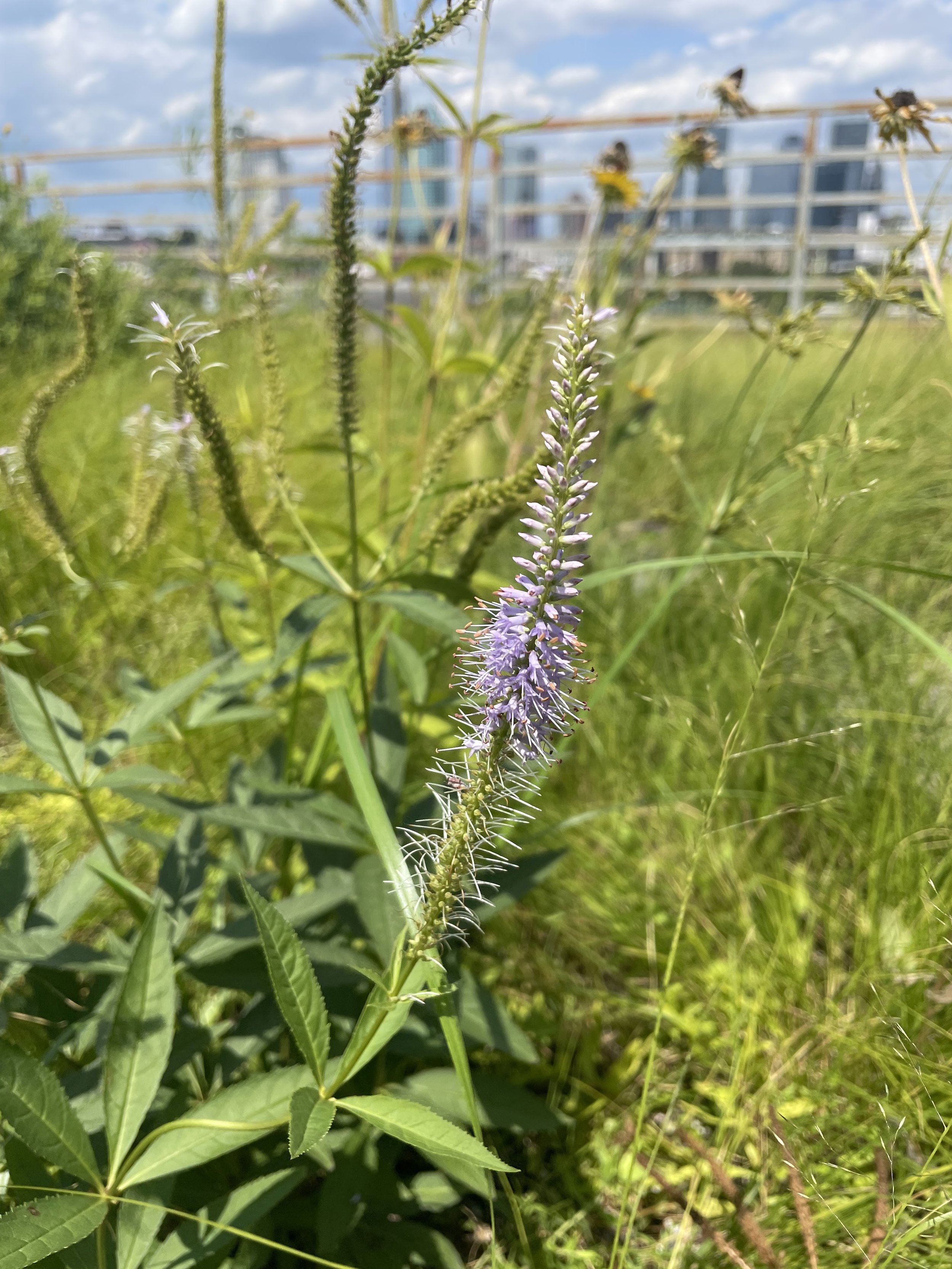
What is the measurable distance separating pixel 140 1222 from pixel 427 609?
2.55 ft

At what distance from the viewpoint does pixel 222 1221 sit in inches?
37.8

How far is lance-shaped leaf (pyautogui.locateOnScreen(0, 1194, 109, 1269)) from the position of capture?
771 mm

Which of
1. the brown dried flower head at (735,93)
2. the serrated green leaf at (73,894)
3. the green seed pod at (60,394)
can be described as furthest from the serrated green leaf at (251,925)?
the brown dried flower head at (735,93)

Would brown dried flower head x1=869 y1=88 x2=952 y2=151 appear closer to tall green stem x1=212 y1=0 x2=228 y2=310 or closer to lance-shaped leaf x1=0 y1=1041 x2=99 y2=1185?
tall green stem x1=212 y1=0 x2=228 y2=310

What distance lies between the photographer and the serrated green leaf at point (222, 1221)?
95 centimetres

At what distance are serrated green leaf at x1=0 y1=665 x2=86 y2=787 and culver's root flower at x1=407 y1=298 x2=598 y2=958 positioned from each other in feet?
2.36

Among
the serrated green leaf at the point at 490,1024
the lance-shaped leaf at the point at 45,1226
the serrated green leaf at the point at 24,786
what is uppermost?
→ the serrated green leaf at the point at 24,786

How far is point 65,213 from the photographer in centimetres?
577

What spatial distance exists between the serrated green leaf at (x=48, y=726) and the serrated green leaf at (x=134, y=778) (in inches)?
2.6

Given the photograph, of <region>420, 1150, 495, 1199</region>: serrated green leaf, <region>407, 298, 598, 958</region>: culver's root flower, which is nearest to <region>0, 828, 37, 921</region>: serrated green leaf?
<region>420, 1150, 495, 1199</region>: serrated green leaf

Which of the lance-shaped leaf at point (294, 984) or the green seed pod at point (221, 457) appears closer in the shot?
the lance-shaped leaf at point (294, 984)

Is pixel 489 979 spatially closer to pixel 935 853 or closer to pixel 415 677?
pixel 415 677

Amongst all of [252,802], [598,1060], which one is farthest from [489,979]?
[252,802]

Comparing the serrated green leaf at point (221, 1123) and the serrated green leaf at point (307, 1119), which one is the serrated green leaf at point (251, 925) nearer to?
the serrated green leaf at point (221, 1123)
